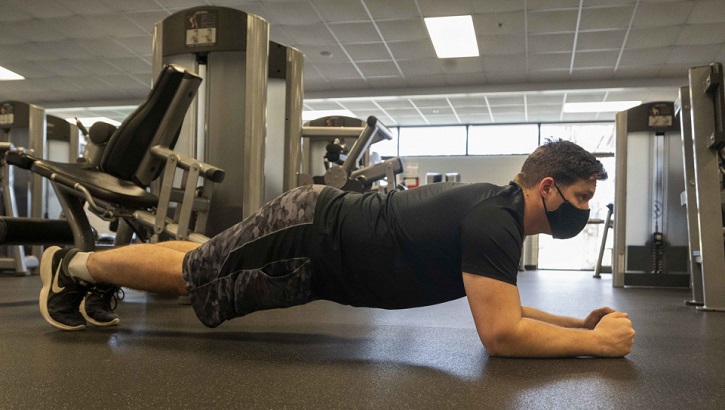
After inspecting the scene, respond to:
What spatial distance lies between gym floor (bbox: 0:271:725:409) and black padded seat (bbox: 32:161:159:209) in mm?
600

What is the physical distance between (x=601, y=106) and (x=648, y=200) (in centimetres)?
454

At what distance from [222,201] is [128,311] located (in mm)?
1047

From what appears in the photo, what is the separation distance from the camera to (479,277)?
4.57 ft

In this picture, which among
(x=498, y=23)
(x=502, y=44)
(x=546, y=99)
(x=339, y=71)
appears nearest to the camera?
(x=498, y=23)

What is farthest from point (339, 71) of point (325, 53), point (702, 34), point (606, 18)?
point (702, 34)

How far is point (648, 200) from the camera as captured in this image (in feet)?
18.1

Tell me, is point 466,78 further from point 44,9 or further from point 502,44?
point 44,9

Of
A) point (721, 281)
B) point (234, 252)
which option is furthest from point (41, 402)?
point (721, 281)

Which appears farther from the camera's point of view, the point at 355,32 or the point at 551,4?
the point at 355,32

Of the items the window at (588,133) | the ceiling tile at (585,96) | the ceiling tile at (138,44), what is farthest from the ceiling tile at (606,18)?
the ceiling tile at (138,44)

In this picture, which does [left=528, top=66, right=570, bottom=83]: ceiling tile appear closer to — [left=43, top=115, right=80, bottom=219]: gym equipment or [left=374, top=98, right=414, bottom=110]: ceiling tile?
[left=374, top=98, right=414, bottom=110]: ceiling tile

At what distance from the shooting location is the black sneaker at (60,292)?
185 centimetres

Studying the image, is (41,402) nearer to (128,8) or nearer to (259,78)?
(259,78)

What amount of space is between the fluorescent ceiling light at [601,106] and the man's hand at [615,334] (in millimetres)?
8538
